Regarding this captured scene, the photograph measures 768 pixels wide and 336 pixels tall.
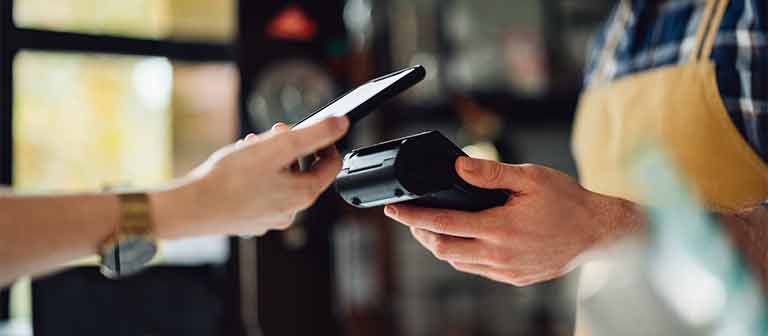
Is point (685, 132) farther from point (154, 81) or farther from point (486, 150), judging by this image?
point (486, 150)

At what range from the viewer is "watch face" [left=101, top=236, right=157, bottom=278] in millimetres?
807

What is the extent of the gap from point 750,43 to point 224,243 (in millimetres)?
2454

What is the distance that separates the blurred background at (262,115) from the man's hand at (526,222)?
0.77 metres

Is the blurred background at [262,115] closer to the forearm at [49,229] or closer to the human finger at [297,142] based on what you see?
the forearm at [49,229]

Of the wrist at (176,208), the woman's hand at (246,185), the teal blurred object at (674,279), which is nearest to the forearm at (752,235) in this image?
the teal blurred object at (674,279)

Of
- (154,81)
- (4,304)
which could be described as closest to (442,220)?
(4,304)

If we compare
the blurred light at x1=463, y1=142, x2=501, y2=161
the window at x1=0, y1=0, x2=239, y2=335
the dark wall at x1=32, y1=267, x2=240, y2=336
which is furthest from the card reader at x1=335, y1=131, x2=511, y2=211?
the blurred light at x1=463, y1=142, x2=501, y2=161

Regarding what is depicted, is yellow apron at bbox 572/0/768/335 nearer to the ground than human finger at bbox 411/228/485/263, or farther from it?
farther from it

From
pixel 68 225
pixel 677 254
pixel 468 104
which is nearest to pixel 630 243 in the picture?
pixel 677 254

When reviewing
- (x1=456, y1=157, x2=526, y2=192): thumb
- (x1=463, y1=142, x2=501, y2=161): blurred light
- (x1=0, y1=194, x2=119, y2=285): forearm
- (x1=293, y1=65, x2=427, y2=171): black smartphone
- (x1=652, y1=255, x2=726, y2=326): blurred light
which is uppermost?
(x1=293, y1=65, x2=427, y2=171): black smartphone

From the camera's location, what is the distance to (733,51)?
1.24 metres

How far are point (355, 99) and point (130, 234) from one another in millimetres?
290

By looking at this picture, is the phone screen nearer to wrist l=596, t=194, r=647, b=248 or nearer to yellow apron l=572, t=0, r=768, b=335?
wrist l=596, t=194, r=647, b=248

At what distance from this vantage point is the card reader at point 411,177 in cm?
88
